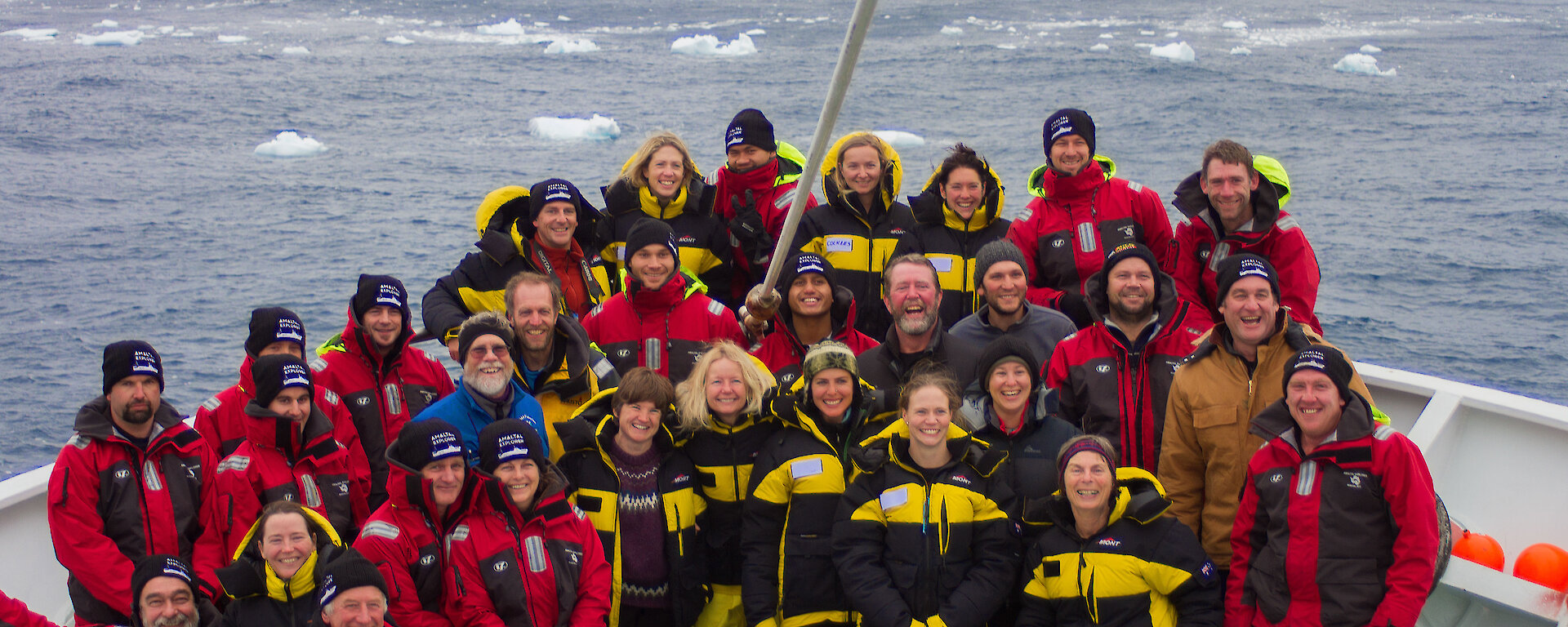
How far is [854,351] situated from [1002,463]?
99cm

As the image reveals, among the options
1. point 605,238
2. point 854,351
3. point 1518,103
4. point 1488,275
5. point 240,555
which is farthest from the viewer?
point 1518,103

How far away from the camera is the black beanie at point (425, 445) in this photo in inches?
158

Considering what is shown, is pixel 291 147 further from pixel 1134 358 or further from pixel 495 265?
pixel 1134 358

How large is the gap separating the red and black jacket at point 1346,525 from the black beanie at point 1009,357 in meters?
0.74

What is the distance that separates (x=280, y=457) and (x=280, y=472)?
0.06m

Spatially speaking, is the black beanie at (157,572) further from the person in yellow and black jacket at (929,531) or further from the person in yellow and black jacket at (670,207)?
the person in yellow and black jacket at (670,207)

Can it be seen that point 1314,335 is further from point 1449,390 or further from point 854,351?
point 1449,390

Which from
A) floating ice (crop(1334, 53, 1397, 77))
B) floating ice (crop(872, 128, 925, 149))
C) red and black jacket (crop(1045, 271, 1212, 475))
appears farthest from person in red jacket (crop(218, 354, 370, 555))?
floating ice (crop(1334, 53, 1397, 77))

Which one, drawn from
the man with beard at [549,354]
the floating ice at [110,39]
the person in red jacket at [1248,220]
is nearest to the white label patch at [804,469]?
the man with beard at [549,354]

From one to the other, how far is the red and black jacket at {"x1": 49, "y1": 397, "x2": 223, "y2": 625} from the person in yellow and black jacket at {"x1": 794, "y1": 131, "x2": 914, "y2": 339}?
2802 millimetres

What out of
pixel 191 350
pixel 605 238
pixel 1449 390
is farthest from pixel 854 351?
pixel 191 350

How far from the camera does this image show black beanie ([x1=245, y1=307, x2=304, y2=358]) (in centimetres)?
494

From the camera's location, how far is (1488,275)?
72.3ft

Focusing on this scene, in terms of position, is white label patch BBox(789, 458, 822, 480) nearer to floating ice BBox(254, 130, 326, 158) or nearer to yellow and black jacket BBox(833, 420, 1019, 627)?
yellow and black jacket BBox(833, 420, 1019, 627)
